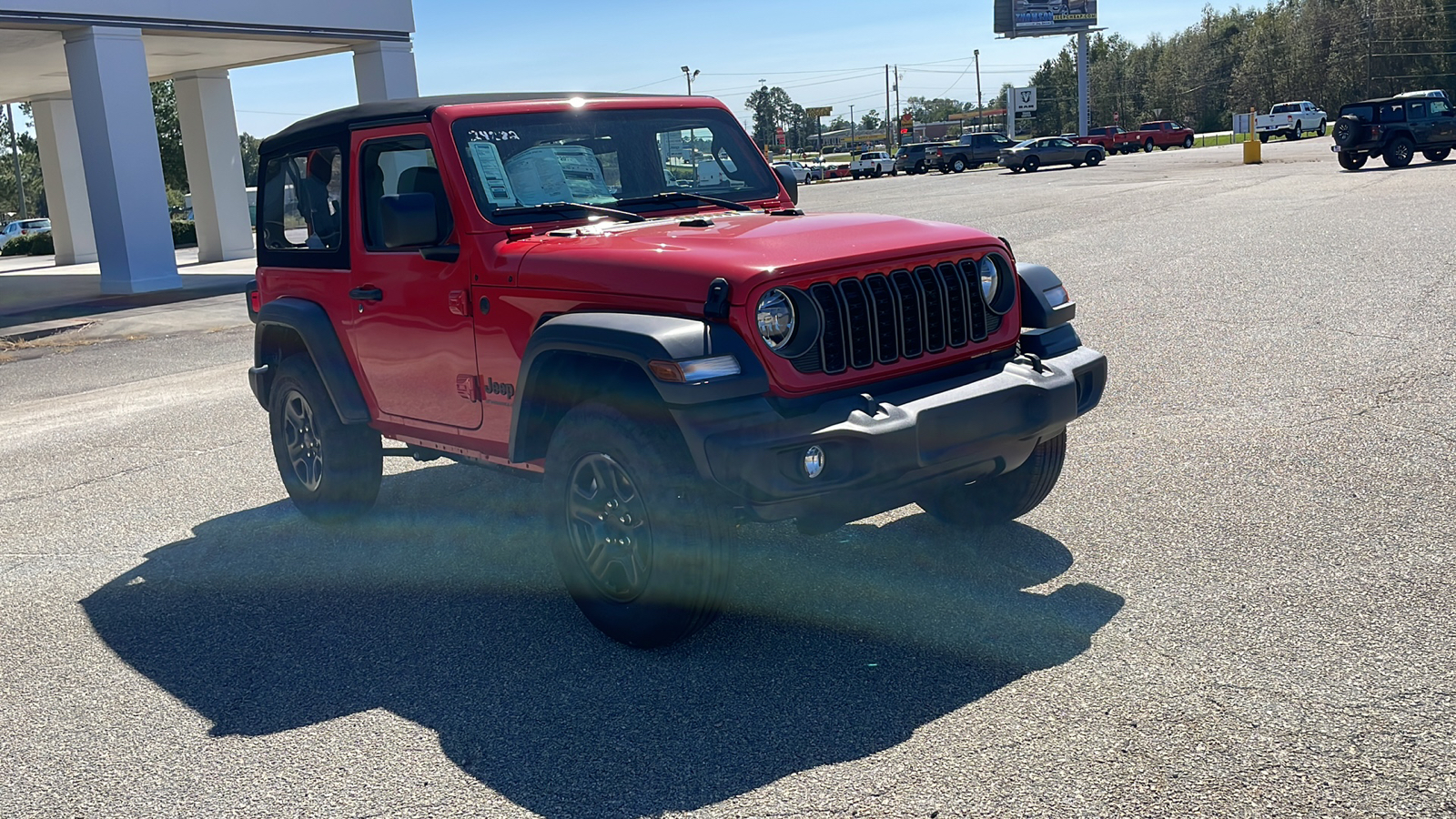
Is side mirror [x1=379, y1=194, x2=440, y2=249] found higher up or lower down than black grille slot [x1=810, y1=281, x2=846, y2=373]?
higher up

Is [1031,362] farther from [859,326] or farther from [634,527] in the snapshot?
[634,527]

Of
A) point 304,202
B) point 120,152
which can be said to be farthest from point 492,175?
point 120,152

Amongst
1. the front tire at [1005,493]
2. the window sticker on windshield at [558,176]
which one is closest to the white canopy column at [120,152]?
the window sticker on windshield at [558,176]

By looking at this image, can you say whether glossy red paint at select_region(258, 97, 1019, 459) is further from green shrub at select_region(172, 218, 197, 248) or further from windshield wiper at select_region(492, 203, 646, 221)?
green shrub at select_region(172, 218, 197, 248)

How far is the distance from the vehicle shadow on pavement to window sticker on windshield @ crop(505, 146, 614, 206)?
5.23 ft

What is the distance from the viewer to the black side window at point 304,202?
19.4 ft

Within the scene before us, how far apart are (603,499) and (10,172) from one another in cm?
10378

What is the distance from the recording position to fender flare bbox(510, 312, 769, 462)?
12.9ft

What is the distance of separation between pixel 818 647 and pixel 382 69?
72.2 feet

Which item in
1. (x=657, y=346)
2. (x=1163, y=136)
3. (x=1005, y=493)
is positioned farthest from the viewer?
(x=1163, y=136)

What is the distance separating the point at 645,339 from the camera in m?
4.02

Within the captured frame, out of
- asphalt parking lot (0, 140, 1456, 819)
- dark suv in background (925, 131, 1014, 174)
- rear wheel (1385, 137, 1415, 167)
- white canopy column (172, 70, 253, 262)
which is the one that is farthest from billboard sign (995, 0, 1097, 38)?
asphalt parking lot (0, 140, 1456, 819)

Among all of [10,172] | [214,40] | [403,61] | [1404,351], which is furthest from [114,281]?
[10,172]

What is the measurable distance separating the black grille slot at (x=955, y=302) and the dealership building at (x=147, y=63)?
61.9 feet
